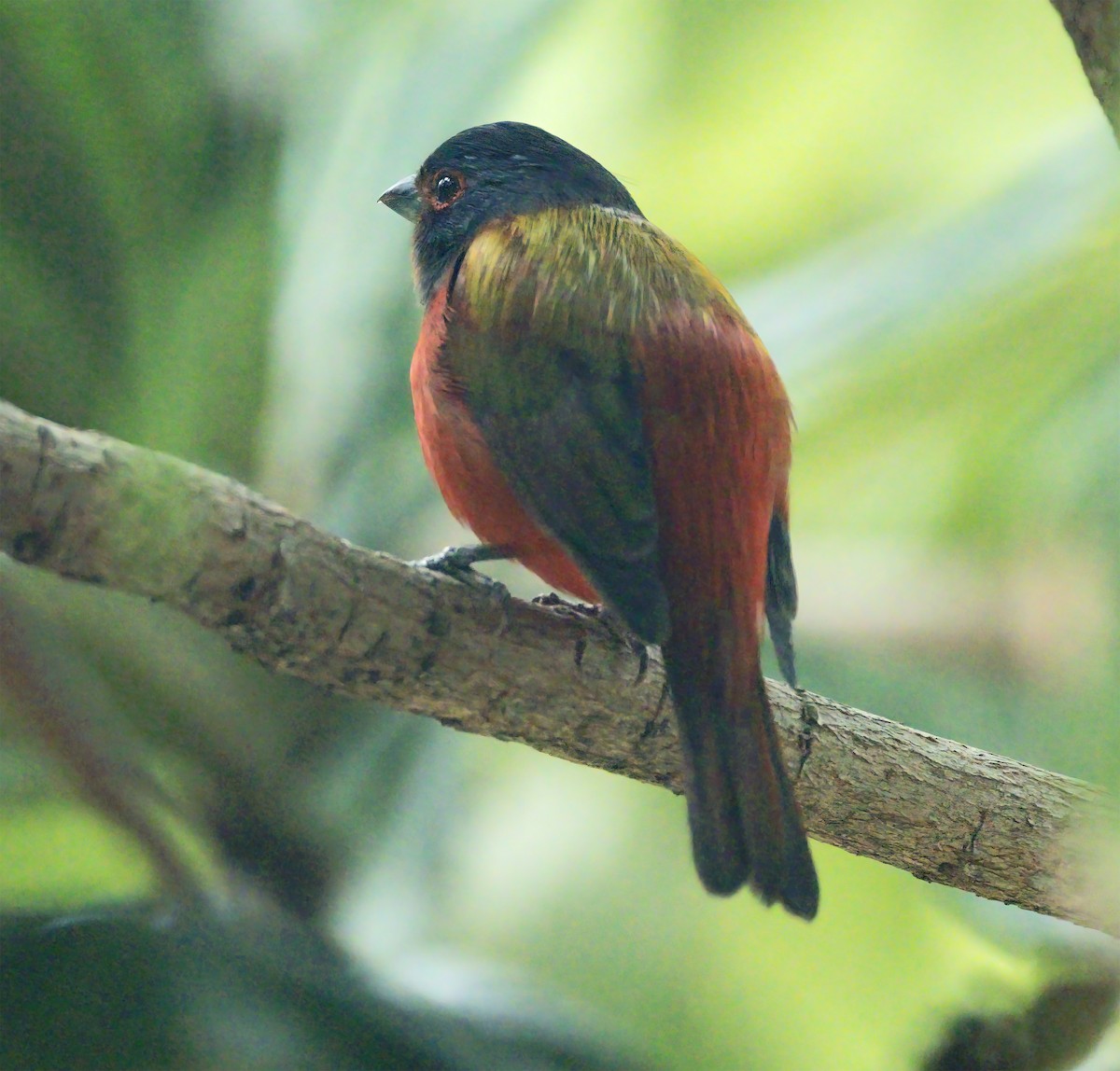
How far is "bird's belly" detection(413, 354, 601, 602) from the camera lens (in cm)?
91

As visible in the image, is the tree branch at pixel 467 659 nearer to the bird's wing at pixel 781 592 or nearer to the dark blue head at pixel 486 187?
the bird's wing at pixel 781 592

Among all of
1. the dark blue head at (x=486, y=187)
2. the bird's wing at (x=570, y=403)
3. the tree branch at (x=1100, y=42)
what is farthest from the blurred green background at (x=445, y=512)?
the tree branch at (x=1100, y=42)

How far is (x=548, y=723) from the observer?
826 mm

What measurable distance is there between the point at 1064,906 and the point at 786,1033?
255 mm

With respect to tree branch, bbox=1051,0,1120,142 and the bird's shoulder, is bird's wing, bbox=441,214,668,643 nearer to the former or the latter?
the bird's shoulder

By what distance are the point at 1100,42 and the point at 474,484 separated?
526 mm

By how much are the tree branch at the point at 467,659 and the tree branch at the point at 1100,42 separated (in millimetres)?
439

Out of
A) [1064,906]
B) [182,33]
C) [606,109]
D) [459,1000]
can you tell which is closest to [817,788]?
[1064,906]

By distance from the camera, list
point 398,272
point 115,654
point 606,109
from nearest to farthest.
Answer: point 115,654
point 606,109
point 398,272

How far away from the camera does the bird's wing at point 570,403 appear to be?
0.81 m

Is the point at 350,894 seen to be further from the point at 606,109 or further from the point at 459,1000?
Result: the point at 606,109

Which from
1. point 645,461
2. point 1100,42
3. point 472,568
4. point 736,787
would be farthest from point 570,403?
point 1100,42

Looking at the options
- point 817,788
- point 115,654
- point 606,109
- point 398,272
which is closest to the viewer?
point 115,654

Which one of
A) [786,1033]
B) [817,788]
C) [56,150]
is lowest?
[786,1033]
